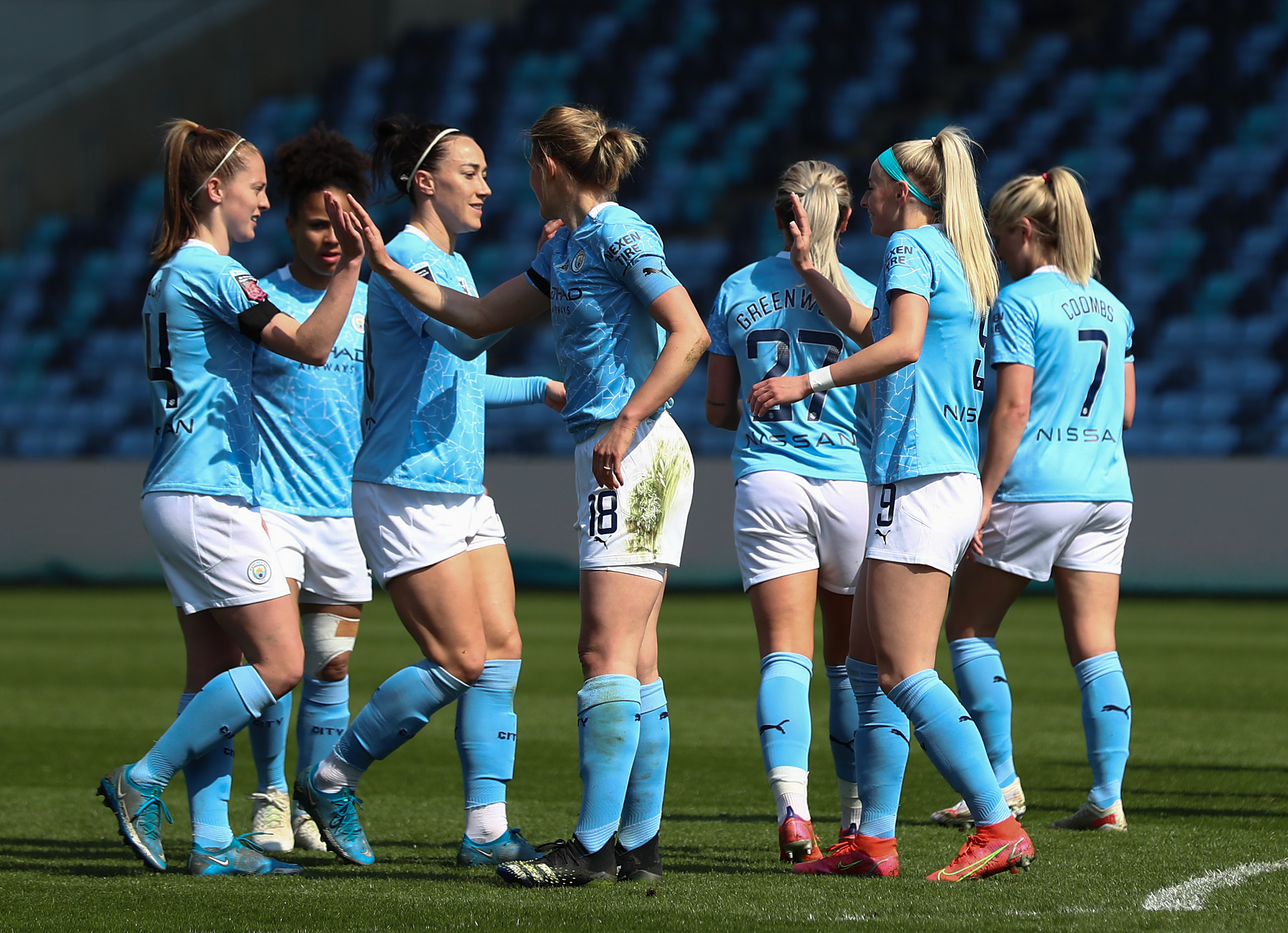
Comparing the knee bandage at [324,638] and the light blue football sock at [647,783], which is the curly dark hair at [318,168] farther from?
the light blue football sock at [647,783]

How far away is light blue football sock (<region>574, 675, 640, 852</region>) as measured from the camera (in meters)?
3.91

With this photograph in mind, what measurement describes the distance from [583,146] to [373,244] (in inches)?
23.6

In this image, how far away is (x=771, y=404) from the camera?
12.5 ft

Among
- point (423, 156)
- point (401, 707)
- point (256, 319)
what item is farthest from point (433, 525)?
point (423, 156)

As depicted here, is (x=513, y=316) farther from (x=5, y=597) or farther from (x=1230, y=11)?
(x=1230, y=11)

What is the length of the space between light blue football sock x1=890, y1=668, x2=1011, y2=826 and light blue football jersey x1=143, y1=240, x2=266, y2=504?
6.10ft

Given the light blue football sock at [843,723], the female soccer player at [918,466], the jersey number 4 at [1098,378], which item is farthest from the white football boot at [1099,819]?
the jersey number 4 at [1098,378]

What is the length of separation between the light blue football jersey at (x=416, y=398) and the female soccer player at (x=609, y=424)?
0.24 meters

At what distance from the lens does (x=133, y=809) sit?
4203 mm

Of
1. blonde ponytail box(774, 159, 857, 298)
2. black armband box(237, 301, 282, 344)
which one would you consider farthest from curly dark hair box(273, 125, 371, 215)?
blonde ponytail box(774, 159, 857, 298)

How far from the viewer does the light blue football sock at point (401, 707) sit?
4270mm

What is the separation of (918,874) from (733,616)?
969 centimetres

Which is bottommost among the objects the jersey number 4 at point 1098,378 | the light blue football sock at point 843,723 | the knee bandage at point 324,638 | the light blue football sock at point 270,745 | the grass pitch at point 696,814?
the grass pitch at point 696,814

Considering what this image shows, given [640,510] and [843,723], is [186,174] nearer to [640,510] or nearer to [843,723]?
[640,510]
